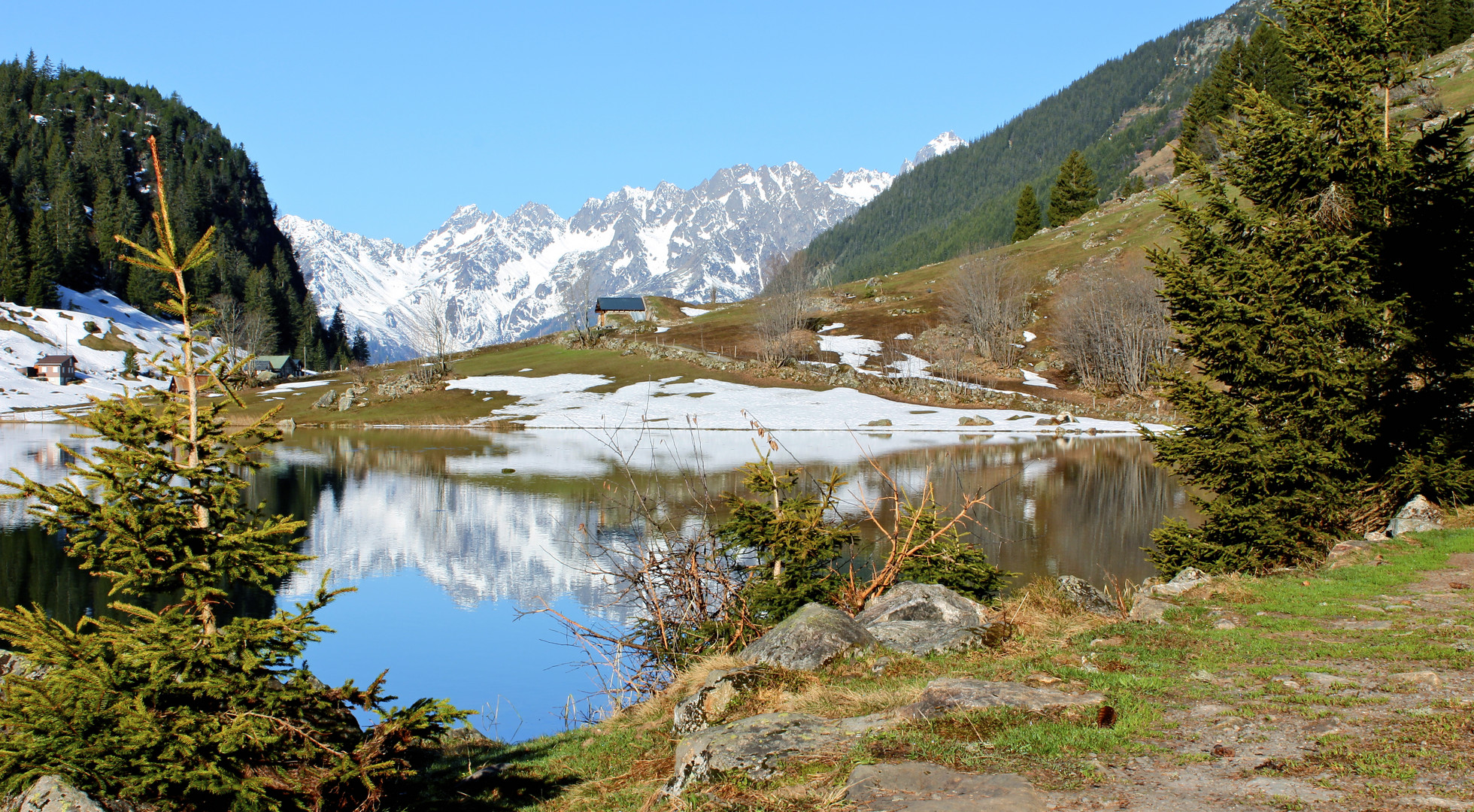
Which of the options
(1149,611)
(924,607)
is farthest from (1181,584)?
(924,607)

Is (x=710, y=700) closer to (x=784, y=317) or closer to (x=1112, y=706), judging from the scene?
(x=1112, y=706)

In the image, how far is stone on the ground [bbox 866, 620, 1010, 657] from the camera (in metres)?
8.37

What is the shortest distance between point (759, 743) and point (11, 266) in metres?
132

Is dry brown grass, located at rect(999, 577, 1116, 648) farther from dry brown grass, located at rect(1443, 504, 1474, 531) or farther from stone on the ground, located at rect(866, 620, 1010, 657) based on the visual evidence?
dry brown grass, located at rect(1443, 504, 1474, 531)

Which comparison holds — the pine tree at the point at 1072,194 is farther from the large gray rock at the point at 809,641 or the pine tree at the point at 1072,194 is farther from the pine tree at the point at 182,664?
the pine tree at the point at 182,664

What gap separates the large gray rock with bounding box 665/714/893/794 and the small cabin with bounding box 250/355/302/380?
4477 inches

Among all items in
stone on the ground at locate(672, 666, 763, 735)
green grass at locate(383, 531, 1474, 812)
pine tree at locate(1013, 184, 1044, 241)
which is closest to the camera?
green grass at locate(383, 531, 1474, 812)

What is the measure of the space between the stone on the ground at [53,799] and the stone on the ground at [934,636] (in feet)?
21.2

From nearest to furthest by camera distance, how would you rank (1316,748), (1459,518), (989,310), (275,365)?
(1316,748)
(1459,518)
(989,310)
(275,365)

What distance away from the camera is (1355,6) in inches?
537

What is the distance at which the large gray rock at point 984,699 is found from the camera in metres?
6.12

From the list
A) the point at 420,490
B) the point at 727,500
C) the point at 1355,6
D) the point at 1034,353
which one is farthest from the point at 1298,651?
the point at 1034,353

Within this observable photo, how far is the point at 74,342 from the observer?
97250 millimetres

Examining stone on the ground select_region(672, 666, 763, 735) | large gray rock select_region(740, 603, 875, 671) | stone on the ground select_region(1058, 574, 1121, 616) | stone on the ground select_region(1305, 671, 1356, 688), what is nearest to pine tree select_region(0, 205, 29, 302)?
large gray rock select_region(740, 603, 875, 671)
